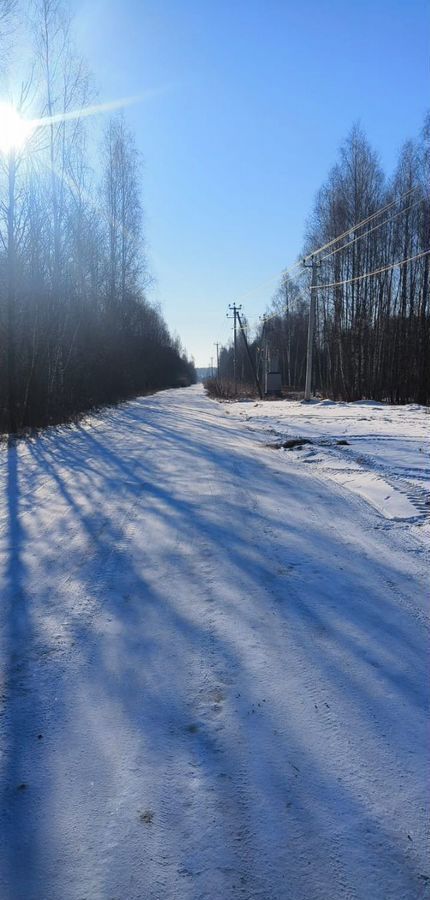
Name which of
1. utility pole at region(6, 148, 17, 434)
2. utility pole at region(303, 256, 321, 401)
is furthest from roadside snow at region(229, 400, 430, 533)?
utility pole at region(303, 256, 321, 401)

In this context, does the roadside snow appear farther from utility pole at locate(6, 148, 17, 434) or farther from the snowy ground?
utility pole at locate(6, 148, 17, 434)

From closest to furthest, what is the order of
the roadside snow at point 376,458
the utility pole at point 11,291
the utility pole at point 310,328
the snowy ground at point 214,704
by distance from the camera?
the snowy ground at point 214,704, the roadside snow at point 376,458, the utility pole at point 11,291, the utility pole at point 310,328

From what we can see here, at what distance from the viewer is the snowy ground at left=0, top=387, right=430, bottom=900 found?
164cm

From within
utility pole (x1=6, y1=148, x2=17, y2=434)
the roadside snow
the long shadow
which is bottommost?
the long shadow

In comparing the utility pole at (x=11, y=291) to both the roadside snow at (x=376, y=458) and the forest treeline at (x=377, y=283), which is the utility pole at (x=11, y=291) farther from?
the forest treeline at (x=377, y=283)

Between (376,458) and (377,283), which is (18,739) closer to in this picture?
(376,458)

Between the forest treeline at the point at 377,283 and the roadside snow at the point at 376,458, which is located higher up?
the forest treeline at the point at 377,283

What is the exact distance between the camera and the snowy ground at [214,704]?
1.64m

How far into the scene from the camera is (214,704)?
235 cm

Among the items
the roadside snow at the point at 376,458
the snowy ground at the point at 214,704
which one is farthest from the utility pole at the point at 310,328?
the snowy ground at the point at 214,704

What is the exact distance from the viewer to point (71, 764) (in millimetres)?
2021

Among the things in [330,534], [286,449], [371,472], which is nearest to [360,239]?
[286,449]

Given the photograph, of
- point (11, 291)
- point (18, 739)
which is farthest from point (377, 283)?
point (18, 739)

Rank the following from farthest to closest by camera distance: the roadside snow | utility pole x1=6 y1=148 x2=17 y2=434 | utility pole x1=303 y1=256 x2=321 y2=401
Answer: utility pole x1=303 y1=256 x2=321 y2=401 < utility pole x1=6 y1=148 x2=17 y2=434 < the roadside snow
